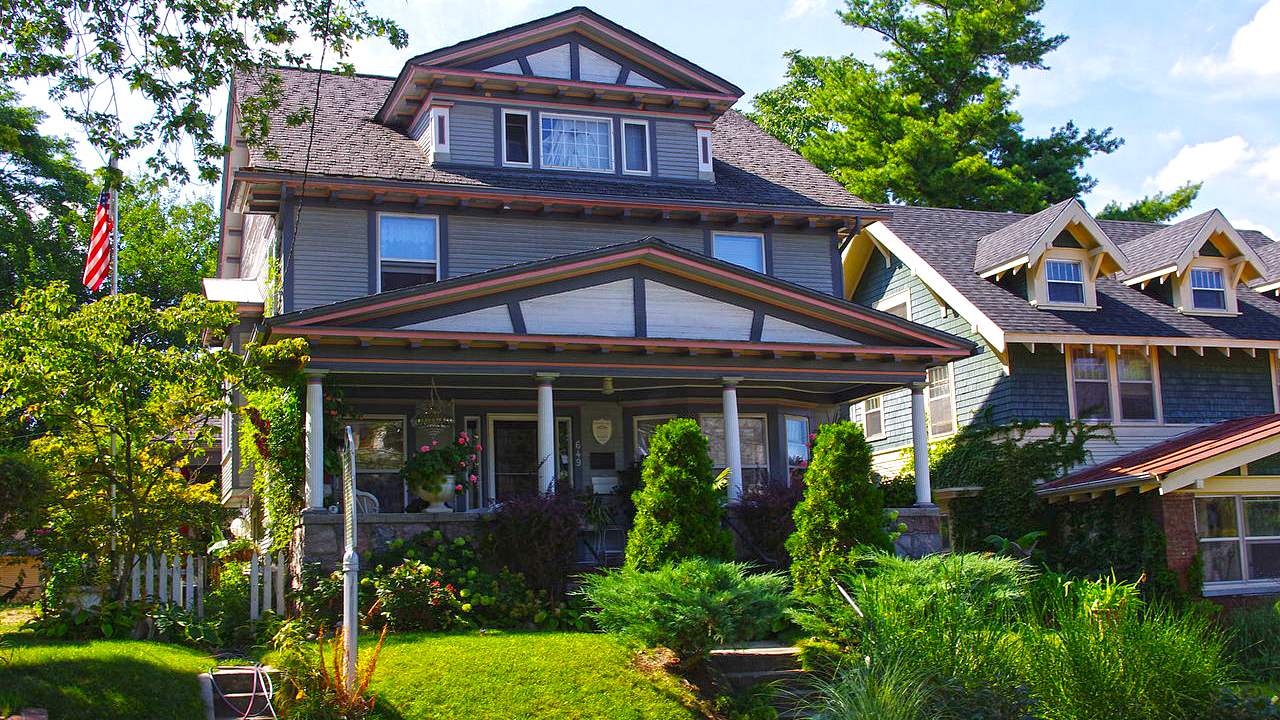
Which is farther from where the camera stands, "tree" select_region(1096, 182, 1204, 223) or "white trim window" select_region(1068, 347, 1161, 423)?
"tree" select_region(1096, 182, 1204, 223)

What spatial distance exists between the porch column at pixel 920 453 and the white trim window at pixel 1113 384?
4710 millimetres

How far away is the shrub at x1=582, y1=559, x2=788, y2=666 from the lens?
1217cm

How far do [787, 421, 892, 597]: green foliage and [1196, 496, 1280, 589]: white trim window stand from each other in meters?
7.51

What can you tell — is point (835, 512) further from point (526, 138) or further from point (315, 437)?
point (526, 138)

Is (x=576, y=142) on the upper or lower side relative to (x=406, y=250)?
upper

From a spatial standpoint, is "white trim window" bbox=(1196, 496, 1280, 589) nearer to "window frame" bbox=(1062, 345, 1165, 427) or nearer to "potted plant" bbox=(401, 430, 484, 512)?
"window frame" bbox=(1062, 345, 1165, 427)

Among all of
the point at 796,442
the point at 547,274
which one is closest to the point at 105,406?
the point at 547,274

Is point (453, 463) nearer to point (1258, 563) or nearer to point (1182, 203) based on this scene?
point (1258, 563)

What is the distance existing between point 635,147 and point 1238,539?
12.4 m

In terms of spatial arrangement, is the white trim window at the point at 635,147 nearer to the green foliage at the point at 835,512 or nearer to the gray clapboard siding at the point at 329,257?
the gray clapboard siding at the point at 329,257

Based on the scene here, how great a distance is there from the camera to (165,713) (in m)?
10.5

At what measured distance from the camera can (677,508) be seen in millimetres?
14984

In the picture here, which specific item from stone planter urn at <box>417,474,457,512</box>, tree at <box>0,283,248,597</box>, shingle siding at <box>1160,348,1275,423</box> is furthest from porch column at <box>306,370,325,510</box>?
shingle siding at <box>1160,348,1275,423</box>

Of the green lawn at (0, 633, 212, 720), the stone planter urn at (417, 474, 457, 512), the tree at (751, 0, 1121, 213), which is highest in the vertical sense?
the tree at (751, 0, 1121, 213)
